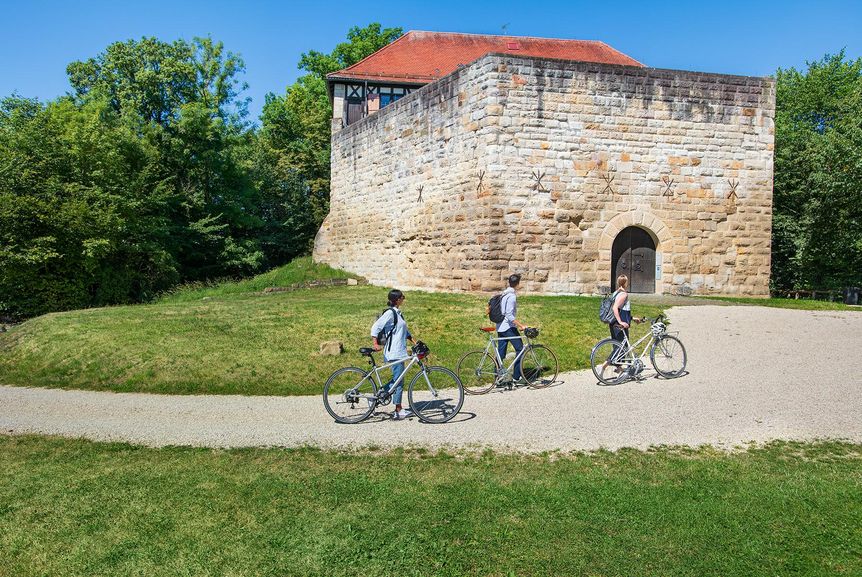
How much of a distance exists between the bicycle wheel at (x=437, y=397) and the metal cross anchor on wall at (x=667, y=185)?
990 cm

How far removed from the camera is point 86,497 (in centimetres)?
479

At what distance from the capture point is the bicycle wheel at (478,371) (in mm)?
8703

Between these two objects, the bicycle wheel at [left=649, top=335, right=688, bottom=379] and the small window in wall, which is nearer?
the bicycle wheel at [left=649, top=335, right=688, bottom=379]

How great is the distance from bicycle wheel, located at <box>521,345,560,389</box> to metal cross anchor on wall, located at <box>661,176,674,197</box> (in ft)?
26.6

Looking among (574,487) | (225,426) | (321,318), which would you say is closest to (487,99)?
(321,318)

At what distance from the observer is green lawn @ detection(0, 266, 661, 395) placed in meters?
9.35

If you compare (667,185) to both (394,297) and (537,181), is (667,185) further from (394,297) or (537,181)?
(394,297)

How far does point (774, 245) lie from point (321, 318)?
18.8m

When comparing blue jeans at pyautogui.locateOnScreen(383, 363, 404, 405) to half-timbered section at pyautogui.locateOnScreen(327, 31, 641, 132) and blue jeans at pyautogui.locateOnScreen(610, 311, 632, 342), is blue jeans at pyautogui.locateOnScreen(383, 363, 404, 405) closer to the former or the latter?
blue jeans at pyautogui.locateOnScreen(610, 311, 632, 342)

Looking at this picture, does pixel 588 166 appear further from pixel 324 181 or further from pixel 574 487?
pixel 324 181

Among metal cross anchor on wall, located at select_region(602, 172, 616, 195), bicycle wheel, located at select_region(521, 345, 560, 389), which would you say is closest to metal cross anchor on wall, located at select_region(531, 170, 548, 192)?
metal cross anchor on wall, located at select_region(602, 172, 616, 195)

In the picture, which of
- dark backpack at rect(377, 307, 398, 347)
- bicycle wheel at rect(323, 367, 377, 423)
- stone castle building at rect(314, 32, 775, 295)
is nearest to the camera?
bicycle wheel at rect(323, 367, 377, 423)

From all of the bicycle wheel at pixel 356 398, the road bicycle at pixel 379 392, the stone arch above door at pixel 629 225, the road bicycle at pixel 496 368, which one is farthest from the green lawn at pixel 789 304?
the bicycle wheel at pixel 356 398

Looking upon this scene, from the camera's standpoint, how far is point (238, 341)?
35.1 ft
